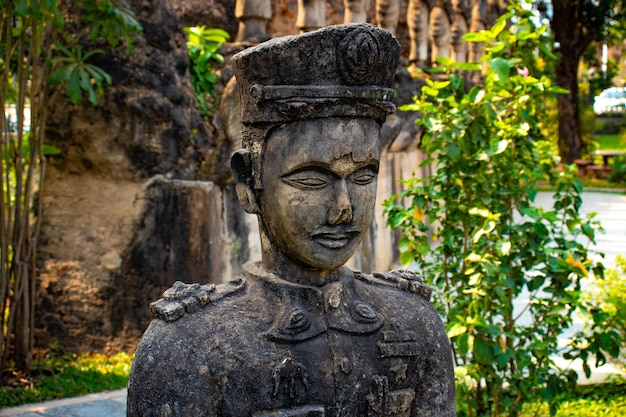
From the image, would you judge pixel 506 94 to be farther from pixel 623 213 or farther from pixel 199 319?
pixel 623 213

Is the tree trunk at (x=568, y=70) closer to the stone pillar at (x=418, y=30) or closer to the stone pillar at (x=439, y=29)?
the stone pillar at (x=439, y=29)

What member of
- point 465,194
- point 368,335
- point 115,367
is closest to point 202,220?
point 115,367

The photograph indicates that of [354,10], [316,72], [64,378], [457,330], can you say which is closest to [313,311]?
[316,72]

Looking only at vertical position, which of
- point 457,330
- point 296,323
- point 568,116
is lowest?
point 457,330

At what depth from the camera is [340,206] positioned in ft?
8.72

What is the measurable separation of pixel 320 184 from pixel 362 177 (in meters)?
0.14

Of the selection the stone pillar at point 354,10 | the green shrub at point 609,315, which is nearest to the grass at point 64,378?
the green shrub at point 609,315

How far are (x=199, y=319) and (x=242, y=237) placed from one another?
3.83m

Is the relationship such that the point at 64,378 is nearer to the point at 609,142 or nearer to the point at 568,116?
the point at 568,116

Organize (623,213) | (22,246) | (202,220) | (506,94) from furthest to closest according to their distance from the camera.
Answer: (623,213) < (202,220) < (22,246) < (506,94)

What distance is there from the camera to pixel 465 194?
4.83m

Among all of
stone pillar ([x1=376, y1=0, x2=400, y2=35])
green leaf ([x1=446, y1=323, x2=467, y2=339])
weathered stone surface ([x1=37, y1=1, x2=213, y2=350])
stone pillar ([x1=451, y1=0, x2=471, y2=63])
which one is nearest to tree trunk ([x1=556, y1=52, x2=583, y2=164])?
stone pillar ([x1=451, y1=0, x2=471, y2=63])

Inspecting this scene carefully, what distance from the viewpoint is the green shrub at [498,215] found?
4469 mm

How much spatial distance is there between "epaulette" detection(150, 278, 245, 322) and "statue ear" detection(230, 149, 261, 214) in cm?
25
